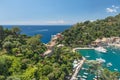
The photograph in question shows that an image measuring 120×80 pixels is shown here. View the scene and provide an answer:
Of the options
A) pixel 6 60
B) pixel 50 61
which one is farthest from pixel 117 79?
pixel 6 60

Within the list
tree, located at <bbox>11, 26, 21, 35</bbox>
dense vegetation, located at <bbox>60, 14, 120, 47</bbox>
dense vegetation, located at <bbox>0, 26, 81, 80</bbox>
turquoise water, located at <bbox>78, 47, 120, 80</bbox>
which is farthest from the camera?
dense vegetation, located at <bbox>60, 14, 120, 47</bbox>

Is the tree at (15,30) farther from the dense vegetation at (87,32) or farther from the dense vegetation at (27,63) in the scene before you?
the dense vegetation at (87,32)

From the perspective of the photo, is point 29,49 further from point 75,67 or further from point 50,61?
point 75,67

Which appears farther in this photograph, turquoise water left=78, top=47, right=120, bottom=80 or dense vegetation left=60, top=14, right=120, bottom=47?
dense vegetation left=60, top=14, right=120, bottom=47

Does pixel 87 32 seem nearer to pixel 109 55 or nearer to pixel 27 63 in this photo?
pixel 109 55

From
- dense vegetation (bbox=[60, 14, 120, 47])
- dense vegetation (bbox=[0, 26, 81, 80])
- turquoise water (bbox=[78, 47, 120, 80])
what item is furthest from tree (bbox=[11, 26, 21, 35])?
dense vegetation (bbox=[60, 14, 120, 47])

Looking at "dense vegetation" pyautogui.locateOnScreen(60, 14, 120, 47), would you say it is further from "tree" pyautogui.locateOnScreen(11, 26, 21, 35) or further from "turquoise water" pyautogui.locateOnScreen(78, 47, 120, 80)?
"tree" pyautogui.locateOnScreen(11, 26, 21, 35)

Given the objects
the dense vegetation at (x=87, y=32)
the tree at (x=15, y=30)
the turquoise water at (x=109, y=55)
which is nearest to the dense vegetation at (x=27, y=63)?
the tree at (x=15, y=30)

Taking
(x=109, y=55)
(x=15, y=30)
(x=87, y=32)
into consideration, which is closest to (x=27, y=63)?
(x=15, y=30)

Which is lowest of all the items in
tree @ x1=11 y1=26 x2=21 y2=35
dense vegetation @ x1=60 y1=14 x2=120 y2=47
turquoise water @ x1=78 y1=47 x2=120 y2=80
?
turquoise water @ x1=78 y1=47 x2=120 y2=80
